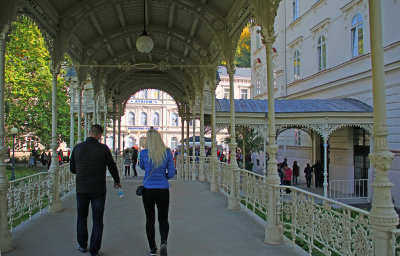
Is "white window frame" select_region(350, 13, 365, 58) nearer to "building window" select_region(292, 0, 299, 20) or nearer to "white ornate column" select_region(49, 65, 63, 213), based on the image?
"building window" select_region(292, 0, 299, 20)

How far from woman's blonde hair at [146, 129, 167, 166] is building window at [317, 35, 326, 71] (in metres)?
18.1

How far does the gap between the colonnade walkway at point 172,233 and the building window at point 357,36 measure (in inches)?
496

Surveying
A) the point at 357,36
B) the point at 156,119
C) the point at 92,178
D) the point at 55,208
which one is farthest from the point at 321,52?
the point at 156,119

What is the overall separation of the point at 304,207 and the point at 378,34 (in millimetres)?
2682

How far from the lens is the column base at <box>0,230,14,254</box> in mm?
4896

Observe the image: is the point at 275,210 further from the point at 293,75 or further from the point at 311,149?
the point at 293,75

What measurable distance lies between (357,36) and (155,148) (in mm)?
15878

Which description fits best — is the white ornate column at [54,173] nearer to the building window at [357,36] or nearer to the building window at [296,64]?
the building window at [357,36]

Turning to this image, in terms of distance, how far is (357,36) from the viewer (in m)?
16.9

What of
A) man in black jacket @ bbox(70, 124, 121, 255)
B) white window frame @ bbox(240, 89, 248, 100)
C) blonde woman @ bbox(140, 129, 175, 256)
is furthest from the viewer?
white window frame @ bbox(240, 89, 248, 100)

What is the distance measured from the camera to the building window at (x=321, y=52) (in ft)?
66.2

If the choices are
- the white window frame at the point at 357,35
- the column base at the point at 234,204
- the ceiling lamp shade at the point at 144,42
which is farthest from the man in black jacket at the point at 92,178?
the white window frame at the point at 357,35

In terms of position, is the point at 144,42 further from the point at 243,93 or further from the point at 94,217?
the point at 243,93

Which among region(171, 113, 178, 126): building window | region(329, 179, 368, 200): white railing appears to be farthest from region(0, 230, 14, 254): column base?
region(171, 113, 178, 126): building window
